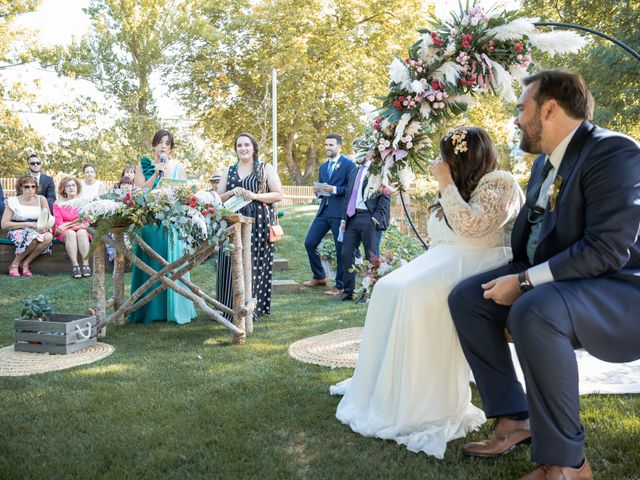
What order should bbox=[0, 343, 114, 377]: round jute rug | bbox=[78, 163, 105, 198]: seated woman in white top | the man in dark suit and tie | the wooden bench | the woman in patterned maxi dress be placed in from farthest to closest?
bbox=[78, 163, 105, 198]: seated woman in white top
the wooden bench
the man in dark suit and tie
the woman in patterned maxi dress
bbox=[0, 343, 114, 377]: round jute rug

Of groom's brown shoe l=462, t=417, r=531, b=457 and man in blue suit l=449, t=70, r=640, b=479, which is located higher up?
man in blue suit l=449, t=70, r=640, b=479

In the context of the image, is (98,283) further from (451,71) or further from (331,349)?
(451,71)

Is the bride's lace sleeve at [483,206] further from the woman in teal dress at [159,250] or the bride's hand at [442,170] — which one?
the woman in teal dress at [159,250]

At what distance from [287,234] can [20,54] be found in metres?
13.7

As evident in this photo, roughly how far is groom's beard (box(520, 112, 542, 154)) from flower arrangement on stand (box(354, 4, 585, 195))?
66 centimetres

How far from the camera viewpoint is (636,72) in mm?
13430

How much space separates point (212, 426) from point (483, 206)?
1975mm

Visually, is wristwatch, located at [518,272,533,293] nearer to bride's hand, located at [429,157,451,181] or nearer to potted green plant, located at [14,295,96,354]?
bride's hand, located at [429,157,451,181]

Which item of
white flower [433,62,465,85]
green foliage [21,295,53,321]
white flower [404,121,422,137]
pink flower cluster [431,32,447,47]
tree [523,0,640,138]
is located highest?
tree [523,0,640,138]

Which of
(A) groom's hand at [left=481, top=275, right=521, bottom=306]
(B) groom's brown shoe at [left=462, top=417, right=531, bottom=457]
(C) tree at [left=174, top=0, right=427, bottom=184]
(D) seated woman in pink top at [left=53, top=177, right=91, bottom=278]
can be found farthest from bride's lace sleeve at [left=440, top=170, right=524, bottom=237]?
(C) tree at [left=174, top=0, right=427, bottom=184]

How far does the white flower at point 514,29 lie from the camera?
3.50 m

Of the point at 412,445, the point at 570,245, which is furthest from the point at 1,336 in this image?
the point at 570,245

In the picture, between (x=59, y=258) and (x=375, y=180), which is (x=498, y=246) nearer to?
(x=375, y=180)

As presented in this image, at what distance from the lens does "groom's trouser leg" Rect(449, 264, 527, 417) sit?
2.95 metres
